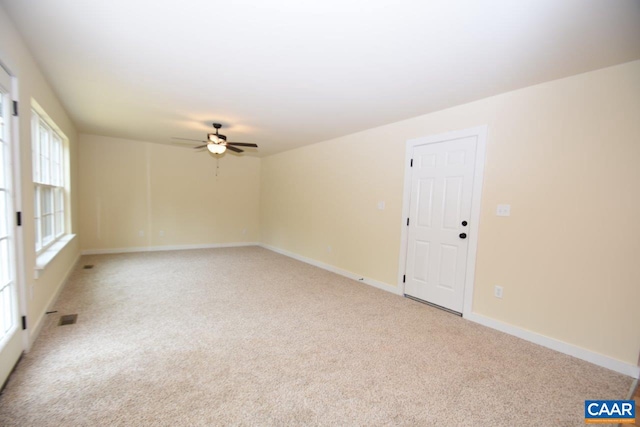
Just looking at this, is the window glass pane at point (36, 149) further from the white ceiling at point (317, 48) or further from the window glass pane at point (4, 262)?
the window glass pane at point (4, 262)

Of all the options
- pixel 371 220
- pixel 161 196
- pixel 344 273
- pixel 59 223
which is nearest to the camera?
pixel 59 223

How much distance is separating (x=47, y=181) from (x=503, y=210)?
213 inches

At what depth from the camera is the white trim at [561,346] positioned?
221cm

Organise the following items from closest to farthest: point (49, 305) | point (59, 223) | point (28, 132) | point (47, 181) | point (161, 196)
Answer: point (28, 132), point (49, 305), point (47, 181), point (59, 223), point (161, 196)

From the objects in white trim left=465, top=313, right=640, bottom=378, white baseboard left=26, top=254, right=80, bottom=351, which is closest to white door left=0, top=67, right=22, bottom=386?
white baseboard left=26, top=254, right=80, bottom=351

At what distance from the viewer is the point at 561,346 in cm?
251

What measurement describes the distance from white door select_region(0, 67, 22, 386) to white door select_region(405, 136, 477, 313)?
152 inches

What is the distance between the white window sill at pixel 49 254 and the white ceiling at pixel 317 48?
6.05ft

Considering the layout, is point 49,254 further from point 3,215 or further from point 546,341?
point 546,341

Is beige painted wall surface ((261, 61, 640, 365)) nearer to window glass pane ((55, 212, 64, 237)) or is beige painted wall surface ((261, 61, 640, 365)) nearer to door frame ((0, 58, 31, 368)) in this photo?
door frame ((0, 58, 31, 368))

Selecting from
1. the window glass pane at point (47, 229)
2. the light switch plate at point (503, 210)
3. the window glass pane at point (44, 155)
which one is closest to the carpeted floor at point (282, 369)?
the window glass pane at point (47, 229)

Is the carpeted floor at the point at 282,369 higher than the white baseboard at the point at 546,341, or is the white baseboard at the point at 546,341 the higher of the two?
the white baseboard at the point at 546,341

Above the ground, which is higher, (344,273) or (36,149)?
(36,149)

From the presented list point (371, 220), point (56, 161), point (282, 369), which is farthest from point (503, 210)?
point (56, 161)
